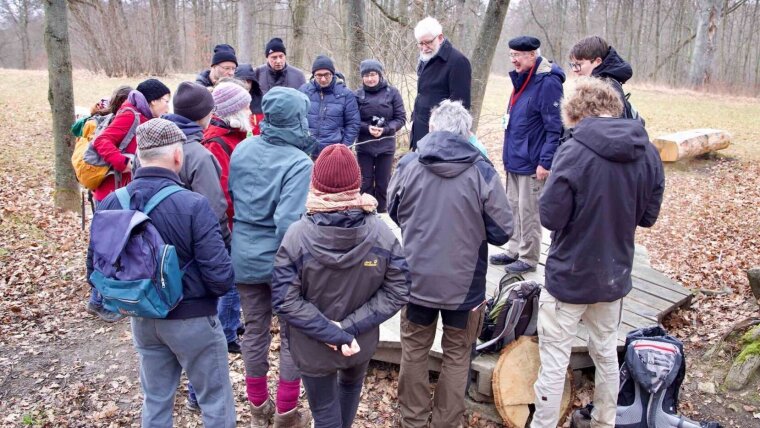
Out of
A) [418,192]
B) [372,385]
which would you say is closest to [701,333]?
[372,385]

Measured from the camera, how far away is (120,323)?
4867 millimetres

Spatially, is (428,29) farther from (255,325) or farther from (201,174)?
(255,325)

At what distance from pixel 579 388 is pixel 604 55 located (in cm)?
251

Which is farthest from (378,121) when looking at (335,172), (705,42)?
(705,42)

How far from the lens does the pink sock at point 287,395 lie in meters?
3.36

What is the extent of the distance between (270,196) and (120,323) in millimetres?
2541

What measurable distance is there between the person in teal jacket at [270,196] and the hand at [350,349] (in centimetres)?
61

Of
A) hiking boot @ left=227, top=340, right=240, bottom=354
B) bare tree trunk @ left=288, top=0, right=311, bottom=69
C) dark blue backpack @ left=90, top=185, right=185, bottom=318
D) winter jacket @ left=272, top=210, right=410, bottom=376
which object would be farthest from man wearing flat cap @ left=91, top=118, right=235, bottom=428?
bare tree trunk @ left=288, top=0, right=311, bottom=69

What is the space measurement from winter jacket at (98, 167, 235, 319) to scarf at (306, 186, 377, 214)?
1.74ft

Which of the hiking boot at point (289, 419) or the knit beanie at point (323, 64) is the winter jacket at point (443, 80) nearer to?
the knit beanie at point (323, 64)

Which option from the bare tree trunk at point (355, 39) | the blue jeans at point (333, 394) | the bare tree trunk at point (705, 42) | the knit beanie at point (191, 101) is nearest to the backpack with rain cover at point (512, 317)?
the blue jeans at point (333, 394)

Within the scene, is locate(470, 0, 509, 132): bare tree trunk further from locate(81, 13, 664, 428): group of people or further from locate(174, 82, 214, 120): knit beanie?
locate(174, 82, 214, 120): knit beanie

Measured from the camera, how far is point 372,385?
13.8 feet

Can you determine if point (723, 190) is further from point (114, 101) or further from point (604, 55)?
point (114, 101)
